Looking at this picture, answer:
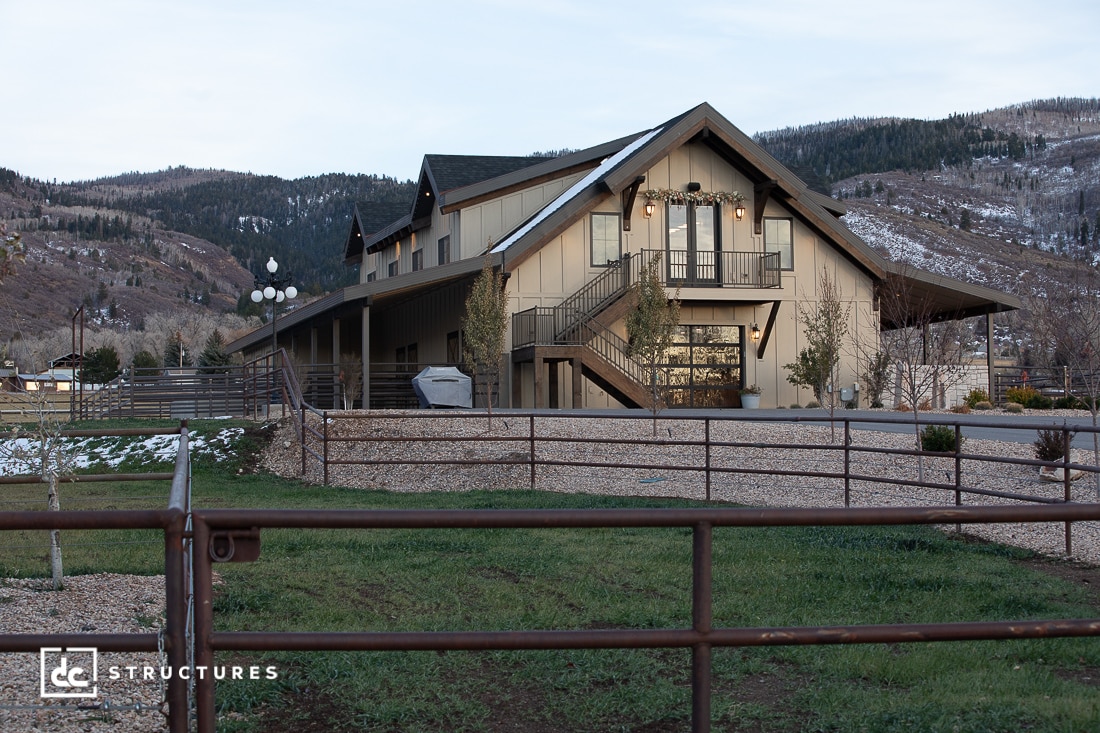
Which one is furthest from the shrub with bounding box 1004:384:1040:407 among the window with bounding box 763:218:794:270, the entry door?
the entry door

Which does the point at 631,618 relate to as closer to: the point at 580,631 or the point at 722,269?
the point at 580,631

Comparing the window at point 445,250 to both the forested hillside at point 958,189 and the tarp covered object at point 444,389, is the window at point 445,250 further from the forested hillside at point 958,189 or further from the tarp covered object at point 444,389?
the forested hillside at point 958,189

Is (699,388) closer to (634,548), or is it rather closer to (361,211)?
(361,211)

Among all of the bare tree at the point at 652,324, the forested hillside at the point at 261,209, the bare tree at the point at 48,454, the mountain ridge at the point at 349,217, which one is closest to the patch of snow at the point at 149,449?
the bare tree at the point at 652,324

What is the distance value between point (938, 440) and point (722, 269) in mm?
13380

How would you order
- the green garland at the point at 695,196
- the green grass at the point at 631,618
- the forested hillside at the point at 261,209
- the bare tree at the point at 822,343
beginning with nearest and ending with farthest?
the green grass at the point at 631,618 < the bare tree at the point at 822,343 < the green garland at the point at 695,196 < the forested hillside at the point at 261,209

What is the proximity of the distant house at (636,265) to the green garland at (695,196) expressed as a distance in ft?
0.14

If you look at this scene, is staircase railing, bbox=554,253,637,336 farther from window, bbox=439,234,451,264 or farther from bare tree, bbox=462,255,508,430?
window, bbox=439,234,451,264

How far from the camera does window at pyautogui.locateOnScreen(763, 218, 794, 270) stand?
30047mm

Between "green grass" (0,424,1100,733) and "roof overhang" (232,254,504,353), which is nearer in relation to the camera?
"green grass" (0,424,1100,733)

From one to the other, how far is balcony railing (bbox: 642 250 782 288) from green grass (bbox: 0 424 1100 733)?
720 inches

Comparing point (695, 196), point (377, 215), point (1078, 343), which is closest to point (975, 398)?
point (1078, 343)

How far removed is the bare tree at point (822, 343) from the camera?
20.4m

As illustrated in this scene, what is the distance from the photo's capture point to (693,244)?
29.5 meters
